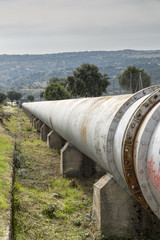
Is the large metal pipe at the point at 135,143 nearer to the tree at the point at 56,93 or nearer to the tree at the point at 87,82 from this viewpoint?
the tree at the point at 87,82

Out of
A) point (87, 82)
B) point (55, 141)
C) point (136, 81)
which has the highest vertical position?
point (87, 82)

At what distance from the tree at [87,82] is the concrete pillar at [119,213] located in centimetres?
4784

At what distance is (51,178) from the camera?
31.0 feet

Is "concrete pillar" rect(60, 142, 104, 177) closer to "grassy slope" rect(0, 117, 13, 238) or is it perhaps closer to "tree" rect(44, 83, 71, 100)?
"grassy slope" rect(0, 117, 13, 238)

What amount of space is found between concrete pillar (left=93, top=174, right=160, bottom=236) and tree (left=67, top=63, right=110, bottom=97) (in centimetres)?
4784

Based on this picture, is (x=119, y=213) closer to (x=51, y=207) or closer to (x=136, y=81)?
(x=51, y=207)

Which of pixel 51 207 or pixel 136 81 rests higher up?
pixel 136 81

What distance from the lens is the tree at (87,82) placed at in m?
52.8

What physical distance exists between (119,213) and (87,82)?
4874 centimetres

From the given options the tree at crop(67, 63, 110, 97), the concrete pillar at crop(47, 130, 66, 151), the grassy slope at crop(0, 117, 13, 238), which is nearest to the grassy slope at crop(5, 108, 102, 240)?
the grassy slope at crop(0, 117, 13, 238)

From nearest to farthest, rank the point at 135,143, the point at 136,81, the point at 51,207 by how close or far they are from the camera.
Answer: the point at 135,143, the point at 51,207, the point at 136,81

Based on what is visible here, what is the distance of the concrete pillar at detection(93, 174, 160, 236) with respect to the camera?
512 cm

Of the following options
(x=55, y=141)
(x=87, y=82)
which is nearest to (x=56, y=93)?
(x=87, y=82)

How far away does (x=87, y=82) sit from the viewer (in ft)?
174
